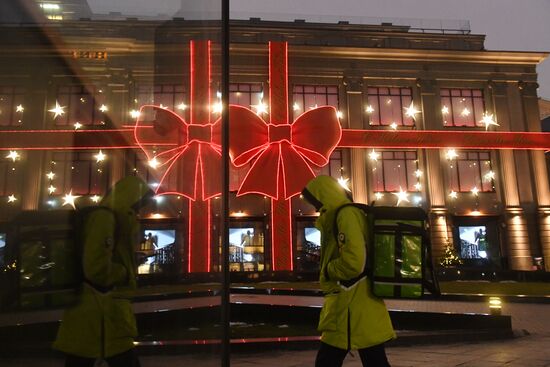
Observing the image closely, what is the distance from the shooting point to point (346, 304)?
2.82m

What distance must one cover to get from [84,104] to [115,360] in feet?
2.99

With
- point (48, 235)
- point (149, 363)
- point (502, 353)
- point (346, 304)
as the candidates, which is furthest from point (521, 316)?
point (48, 235)

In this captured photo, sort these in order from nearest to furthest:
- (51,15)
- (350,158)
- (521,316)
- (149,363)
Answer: (51,15)
(149,363)
(521,316)
(350,158)

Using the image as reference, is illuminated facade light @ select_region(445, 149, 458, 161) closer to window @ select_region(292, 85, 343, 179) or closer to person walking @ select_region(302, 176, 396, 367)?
window @ select_region(292, 85, 343, 179)

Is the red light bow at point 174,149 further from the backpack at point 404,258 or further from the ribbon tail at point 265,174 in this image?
the ribbon tail at point 265,174

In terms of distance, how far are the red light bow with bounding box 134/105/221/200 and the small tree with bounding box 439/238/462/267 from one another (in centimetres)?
2181

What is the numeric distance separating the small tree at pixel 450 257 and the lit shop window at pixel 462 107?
22.4 feet

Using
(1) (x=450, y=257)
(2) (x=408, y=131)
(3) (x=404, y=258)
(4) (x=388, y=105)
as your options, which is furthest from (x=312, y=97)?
(3) (x=404, y=258)

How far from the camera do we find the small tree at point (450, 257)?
22.9 m

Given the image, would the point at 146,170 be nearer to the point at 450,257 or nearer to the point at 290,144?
the point at 290,144

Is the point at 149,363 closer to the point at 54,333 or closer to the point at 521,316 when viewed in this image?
the point at 54,333

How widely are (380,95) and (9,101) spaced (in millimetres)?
26102

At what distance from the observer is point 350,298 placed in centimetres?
283

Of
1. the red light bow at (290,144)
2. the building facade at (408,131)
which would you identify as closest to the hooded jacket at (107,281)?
the building facade at (408,131)
